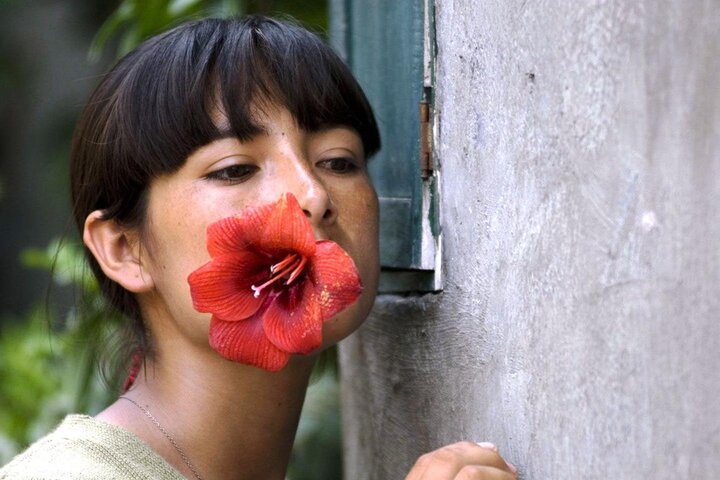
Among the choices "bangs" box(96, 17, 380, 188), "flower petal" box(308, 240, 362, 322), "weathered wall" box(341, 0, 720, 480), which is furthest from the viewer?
"bangs" box(96, 17, 380, 188)

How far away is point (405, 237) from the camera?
1867 millimetres

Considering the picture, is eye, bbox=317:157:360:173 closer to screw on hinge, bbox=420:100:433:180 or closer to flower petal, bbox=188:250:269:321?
screw on hinge, bbox=420:100:433:180

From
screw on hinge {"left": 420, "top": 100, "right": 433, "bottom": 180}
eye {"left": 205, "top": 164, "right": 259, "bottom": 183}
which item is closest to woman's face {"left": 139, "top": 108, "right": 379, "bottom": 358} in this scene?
eye {"left": 205, "top": 164, "right": 259, "bottom": 183}

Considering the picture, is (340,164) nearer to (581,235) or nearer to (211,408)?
(211,408)

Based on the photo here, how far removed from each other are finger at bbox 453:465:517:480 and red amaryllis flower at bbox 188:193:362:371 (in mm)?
293

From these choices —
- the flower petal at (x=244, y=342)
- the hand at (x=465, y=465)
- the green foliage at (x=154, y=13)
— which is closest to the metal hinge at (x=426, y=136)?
the flower petal at (x=244, y=342)

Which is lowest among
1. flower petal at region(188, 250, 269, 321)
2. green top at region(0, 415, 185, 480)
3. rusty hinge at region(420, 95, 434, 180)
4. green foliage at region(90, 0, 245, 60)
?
green top at region(0, 415, 185, 480)

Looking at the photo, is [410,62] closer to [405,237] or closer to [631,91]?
[405,237]

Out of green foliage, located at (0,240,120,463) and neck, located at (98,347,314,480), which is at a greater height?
neck, located at (98,347,314,480)

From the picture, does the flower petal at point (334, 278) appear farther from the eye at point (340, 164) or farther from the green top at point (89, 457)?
the green top at point (89, 457)

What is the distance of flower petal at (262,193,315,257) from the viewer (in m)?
1.43

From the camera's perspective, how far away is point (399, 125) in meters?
1.94

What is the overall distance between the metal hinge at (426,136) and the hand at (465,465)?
22.5 inches

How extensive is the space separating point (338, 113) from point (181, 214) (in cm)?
33
